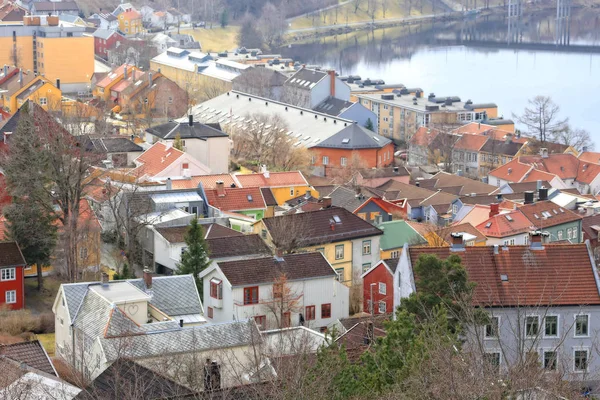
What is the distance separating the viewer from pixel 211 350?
52.2ft

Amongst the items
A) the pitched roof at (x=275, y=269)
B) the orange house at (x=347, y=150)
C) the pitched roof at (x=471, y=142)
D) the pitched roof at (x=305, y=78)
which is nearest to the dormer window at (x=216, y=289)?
the pitched roof at (x=275, y=269)

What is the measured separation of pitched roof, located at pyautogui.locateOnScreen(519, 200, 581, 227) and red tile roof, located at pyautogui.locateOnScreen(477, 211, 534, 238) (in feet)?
0.79

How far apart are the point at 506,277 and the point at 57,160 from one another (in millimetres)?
9957

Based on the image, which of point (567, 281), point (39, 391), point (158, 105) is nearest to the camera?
point (39, 391)

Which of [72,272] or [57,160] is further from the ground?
[57,160]

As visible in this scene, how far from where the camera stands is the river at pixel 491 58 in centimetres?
6731

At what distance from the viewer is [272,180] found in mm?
30156

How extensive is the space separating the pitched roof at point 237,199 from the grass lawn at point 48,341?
793cm

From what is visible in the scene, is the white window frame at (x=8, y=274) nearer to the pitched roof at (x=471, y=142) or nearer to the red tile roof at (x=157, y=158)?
the red tile roof at (x=157, y=158)

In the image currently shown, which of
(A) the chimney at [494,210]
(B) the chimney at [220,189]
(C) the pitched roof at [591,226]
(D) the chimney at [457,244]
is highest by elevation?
(D) the chimney at [457,244]

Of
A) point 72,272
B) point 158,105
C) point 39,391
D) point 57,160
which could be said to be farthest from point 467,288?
point 158,105

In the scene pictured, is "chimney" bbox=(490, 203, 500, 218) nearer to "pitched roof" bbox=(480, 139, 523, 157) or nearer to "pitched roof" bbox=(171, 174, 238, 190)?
"pitched roof" bbox=(171, 174, 238, 190)

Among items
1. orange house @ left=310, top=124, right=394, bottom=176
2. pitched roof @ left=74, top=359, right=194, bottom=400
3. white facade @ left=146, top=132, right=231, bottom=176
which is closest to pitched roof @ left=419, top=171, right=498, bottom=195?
orange house @ left=310, top=124, right=394, bottom=176

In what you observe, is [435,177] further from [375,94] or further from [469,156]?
[375,94]
